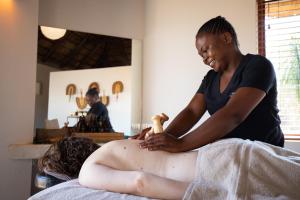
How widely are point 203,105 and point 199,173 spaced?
0.58 m

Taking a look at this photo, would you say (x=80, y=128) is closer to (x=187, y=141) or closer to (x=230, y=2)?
(x=230, y=2)

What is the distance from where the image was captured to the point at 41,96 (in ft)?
7.37

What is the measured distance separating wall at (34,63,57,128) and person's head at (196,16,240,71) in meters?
1.41

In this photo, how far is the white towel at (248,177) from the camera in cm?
69

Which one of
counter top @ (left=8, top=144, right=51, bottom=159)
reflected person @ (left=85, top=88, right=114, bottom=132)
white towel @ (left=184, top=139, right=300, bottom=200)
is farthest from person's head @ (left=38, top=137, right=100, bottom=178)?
reflected person @ (left=85, top=88, right=114, bottom=132)

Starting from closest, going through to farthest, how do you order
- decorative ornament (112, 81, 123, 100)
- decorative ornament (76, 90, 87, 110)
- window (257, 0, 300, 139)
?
window (257, 0, 300, 139)
decorative ornament (76, 90, 87, 110)
decorative ornament (112, 81, 123, 100)

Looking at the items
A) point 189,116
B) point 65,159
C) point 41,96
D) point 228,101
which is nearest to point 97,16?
point 41,96

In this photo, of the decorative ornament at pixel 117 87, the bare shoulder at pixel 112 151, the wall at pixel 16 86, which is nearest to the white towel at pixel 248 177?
the bare shoulder at pixel 112 151

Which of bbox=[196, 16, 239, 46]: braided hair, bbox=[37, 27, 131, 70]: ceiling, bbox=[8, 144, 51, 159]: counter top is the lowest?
bbox=[8, 144, 51, 159]: counter top

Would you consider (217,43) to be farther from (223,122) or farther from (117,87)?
(117,87)

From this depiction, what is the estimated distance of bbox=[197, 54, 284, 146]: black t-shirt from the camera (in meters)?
1.00

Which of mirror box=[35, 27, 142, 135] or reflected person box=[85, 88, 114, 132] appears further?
reflected person box=[85, 88, 114, 132]

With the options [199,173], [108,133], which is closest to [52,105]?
[108,133]

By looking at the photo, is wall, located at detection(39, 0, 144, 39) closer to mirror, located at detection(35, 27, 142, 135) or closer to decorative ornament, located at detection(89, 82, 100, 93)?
mirror, located at detection(35, 27, 142, 135)
